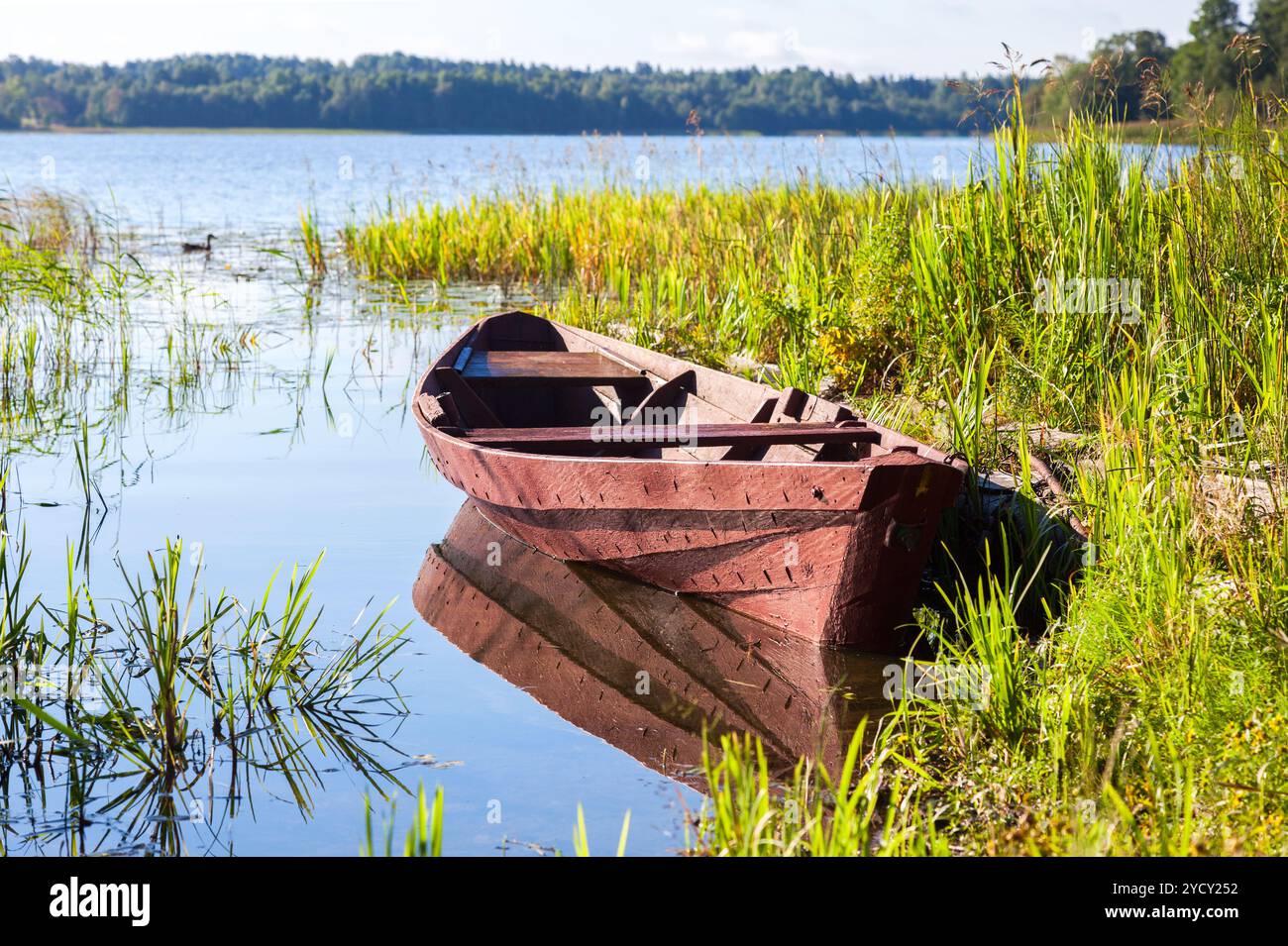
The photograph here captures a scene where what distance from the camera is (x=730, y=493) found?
4715mm

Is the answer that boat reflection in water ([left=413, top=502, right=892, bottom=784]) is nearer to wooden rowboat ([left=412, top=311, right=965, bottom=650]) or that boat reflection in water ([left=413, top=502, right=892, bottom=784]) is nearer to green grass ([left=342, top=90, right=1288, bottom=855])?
wooden rowboat ([left=412, top=311, right=965, bottom=650])

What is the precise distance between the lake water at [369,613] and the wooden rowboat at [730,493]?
0.69ft

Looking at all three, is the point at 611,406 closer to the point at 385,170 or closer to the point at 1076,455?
the point at 1076,455

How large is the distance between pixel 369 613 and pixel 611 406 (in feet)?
7.56

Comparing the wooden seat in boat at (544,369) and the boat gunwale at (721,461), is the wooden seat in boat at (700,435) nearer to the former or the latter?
the boat gunwale at (721,461)

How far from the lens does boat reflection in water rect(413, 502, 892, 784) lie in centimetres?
423

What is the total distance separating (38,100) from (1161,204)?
68.3 metres

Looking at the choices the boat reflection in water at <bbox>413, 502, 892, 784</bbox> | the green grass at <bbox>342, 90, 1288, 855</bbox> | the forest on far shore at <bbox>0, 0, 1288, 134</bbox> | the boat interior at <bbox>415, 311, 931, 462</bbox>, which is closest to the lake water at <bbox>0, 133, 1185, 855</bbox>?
the boat reflection in water at <bbox>413, 502, 892, 784</bbox>

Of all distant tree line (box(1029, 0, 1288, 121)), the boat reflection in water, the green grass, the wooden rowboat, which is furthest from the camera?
distant tree line (box(1029, 0, 1288, 121))

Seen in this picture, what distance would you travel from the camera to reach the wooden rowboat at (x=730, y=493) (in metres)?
4.41

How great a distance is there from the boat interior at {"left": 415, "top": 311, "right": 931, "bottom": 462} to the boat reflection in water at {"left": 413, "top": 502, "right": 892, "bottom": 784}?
0.67 metres

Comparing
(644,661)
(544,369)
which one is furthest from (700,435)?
(544,369)
